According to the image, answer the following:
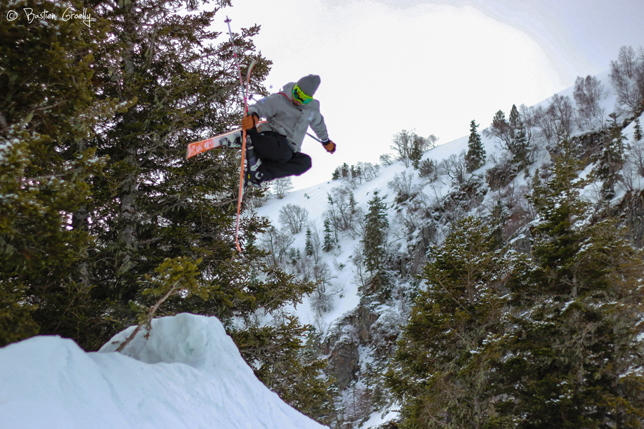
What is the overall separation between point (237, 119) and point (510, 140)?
207 ft

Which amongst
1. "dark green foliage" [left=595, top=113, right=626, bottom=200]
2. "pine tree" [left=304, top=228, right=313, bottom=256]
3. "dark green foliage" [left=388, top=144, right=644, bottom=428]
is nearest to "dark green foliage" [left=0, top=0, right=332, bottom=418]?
"dark green foliage" [left=388, top=144, right=644, bottom=428]

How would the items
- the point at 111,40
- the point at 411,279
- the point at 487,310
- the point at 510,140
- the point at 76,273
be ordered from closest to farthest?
the point at 76,273 → the point at 111,40 → the point at 487,310 → the point at 411,279 → the point at 510,140

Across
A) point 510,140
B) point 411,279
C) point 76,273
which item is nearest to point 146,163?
point 76,273

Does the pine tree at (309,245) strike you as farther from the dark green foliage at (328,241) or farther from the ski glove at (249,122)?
the ski glove at (249,122)

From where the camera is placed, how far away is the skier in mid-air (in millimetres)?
5566

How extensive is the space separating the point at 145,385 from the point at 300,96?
4.38 metres

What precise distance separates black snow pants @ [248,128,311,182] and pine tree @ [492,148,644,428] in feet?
22.3

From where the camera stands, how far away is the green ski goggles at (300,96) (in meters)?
5.54

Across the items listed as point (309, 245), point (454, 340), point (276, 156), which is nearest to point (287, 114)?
point (276, 156)

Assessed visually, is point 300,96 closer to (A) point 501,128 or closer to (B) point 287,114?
(B) point 287,114

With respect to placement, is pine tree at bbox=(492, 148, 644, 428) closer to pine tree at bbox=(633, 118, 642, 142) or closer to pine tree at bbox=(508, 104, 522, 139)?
pine tree at bbox=(633, 118, 642, 142)

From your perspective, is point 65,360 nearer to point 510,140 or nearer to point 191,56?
point 191,56

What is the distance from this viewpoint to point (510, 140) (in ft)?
197

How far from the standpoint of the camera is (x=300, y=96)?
5578 mm
